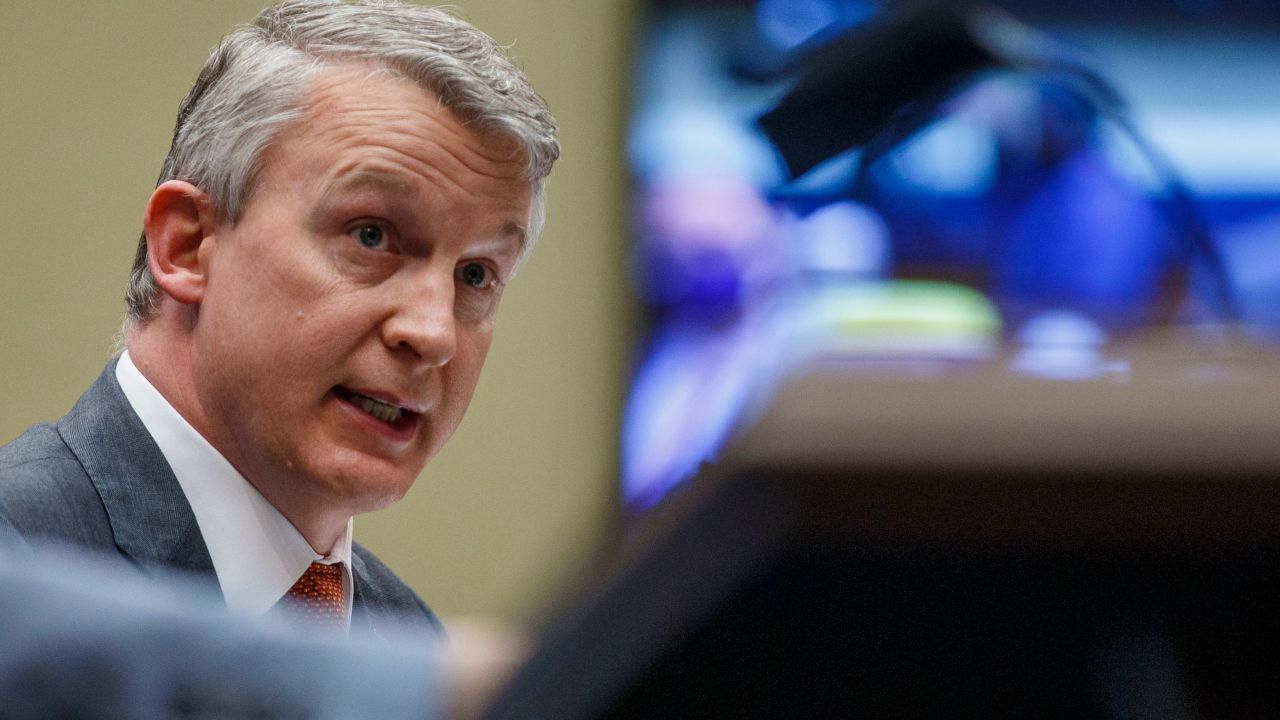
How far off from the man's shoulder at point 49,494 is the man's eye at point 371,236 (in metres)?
0.33

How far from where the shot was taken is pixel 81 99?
3.31 metres

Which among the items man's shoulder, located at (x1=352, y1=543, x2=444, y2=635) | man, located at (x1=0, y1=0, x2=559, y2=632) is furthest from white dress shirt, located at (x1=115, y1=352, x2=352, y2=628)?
man's shoulder, located at (x1=352, y1=543, x2=444, y2=635)

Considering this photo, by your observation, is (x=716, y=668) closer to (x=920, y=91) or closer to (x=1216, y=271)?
(x=1216, y=271)

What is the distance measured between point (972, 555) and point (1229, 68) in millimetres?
3220

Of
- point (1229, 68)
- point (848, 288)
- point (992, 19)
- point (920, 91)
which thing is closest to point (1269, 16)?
point (1229, 68)

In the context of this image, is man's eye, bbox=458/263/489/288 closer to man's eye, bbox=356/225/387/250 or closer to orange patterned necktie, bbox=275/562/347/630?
man's eye, bbox=356/225/387/250

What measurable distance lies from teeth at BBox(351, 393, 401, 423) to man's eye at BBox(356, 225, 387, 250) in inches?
5.9

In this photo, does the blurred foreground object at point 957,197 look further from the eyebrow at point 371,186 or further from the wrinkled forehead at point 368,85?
the eyebrow at point 371,186

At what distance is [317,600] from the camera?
144 cm

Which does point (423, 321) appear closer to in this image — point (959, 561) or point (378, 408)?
point (378, 408)

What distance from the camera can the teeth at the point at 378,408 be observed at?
1.39m

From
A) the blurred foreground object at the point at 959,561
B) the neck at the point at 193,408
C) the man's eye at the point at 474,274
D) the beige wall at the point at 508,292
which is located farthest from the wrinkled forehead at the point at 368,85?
the beige wall at the point at 508,292

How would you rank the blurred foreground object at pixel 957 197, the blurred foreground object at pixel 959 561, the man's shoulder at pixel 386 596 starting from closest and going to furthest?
the blurred foreground object at pixel 959 561, the man's shoulder at pixel 386 596, the blurred foreground object at pixel 957 197

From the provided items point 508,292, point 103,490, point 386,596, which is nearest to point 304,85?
point 103,490
